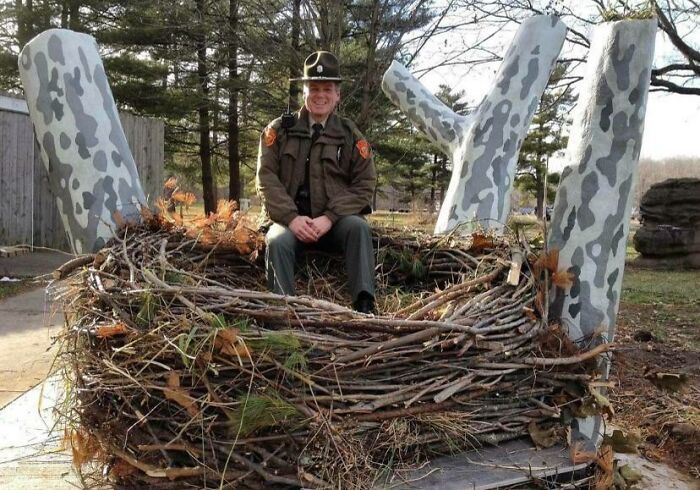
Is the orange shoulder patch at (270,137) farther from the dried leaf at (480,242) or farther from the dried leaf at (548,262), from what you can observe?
the dried leaf at (548,262)

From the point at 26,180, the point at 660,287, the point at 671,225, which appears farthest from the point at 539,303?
the point at 671,225

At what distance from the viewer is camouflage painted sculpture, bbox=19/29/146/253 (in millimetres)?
2621

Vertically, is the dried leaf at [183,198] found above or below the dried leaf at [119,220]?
above

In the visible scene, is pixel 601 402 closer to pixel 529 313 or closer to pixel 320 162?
pixel 529 313

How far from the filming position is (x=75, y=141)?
2641 mm

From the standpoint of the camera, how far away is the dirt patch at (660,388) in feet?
10.2

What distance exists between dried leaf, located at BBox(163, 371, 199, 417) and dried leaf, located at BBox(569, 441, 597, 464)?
1110 mm

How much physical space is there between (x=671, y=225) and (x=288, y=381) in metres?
11.1

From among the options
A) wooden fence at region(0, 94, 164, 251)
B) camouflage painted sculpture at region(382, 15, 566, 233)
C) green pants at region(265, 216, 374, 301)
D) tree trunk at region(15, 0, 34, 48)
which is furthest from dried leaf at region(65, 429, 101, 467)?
tree trunk at region(15, 0, 34, 48)

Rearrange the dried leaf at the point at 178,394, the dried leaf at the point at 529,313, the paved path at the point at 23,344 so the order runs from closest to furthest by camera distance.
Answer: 1. the dried leaf at the point at 178,394
2. the dried leaf at the point at 529,313
3. the paved path at the point at 23,344

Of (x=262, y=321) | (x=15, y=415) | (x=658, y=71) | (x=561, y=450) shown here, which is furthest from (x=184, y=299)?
(x=658, y=71)

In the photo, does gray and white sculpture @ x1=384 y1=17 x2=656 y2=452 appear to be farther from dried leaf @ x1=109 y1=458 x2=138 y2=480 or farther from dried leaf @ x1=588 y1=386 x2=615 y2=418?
dried leaf @ x1=109 y1=458 x2=138 y2=480

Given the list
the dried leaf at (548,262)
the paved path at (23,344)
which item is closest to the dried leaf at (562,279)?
the dried leaf at (548,262)

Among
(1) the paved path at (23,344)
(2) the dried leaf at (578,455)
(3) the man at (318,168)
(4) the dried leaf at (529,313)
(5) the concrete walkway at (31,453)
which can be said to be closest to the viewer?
(2) the dried leaf at (578,455)
